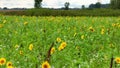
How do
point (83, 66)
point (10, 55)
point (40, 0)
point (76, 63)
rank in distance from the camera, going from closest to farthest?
1. point (83, 66)
2. point (76, 63)
3. point (10, 55)
4. point (40, 0)

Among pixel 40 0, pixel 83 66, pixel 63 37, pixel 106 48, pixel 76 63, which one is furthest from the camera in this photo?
pixel 40 0

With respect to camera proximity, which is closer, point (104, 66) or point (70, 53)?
point (104, 66)

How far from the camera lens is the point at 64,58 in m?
4.48

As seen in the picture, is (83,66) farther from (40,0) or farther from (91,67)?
(40,0)

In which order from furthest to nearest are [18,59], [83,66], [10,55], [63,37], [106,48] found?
[63,37], [106,48], [10,55], [18,59], [83,66]

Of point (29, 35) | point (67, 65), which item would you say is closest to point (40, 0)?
point (29, 35)

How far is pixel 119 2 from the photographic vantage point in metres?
66.6

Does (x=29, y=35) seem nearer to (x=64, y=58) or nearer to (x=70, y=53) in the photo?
(x=70, y=53)

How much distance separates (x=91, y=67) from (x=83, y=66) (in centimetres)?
9

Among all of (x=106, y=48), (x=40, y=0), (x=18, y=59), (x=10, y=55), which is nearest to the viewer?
(x=18, y=59)

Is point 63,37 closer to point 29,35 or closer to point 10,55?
point 29,35

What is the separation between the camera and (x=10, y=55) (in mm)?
5027

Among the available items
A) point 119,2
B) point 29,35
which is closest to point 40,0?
point 119,2

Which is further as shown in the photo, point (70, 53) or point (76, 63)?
point (70, 53)
